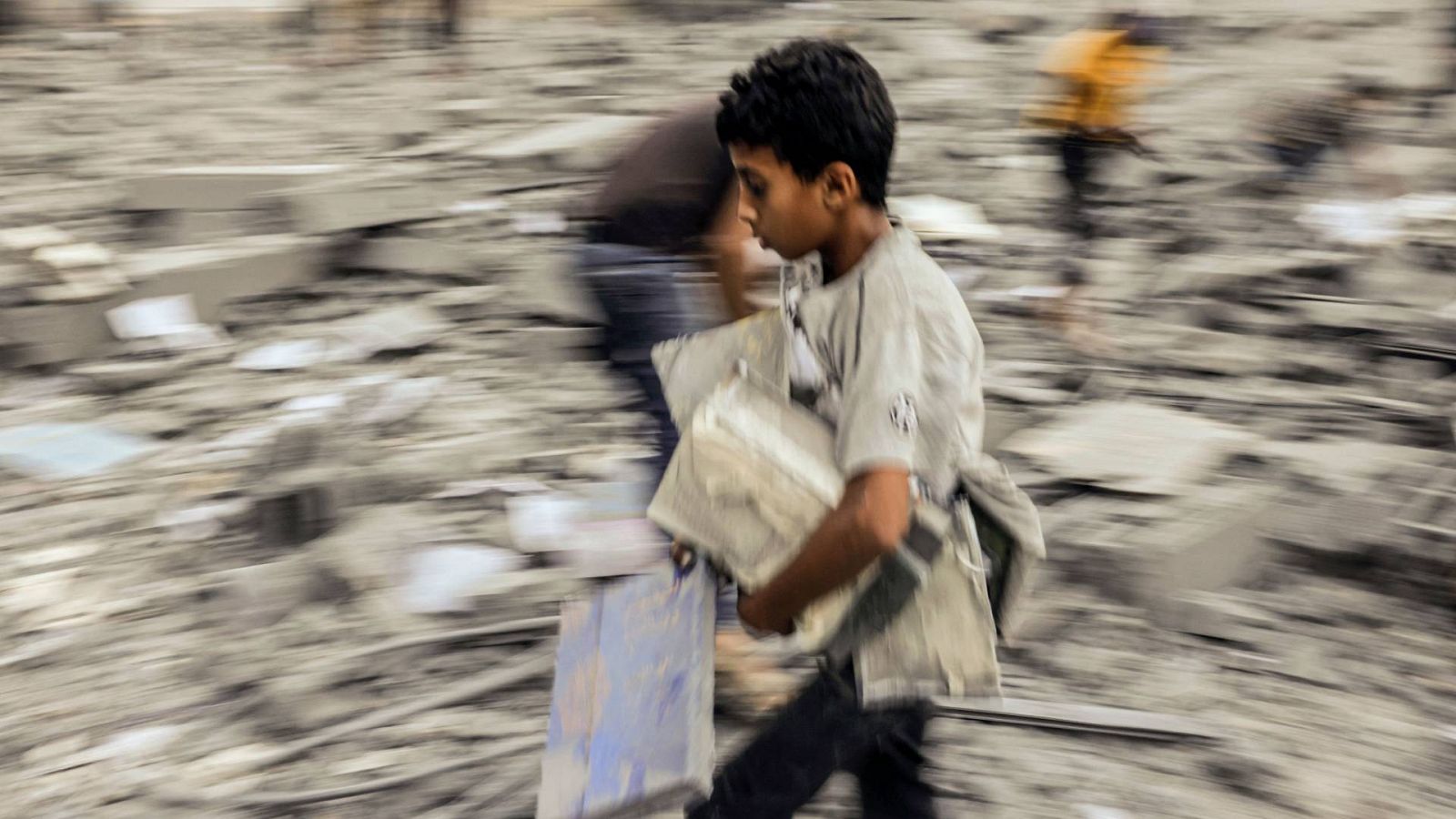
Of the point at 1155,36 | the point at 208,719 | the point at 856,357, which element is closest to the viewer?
the point at 856,357

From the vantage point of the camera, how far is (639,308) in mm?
2707

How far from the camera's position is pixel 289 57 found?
32.2 ft

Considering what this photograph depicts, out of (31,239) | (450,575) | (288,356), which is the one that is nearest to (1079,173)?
(450,575)

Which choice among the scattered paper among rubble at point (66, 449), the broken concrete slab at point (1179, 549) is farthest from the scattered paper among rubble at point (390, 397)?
the broken concrete slab at point (1179, 549)

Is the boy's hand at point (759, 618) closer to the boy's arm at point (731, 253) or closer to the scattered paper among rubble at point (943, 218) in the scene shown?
the boy's arm at point (731, 253)

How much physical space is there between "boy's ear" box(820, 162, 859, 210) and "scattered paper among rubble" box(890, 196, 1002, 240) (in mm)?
4321

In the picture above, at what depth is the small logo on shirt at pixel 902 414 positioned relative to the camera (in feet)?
4.70

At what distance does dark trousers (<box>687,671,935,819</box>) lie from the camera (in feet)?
5.49

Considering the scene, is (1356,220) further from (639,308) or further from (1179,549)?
(639,308)

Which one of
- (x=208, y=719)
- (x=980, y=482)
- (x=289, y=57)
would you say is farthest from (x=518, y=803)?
(x=289, y=57)

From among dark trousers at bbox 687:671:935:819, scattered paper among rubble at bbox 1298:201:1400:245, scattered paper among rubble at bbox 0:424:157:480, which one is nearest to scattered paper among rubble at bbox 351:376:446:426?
scattered paper among rubble at bbox 0:424:157:480

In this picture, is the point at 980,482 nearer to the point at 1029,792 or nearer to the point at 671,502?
the point at 671,502

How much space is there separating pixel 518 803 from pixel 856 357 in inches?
59.8

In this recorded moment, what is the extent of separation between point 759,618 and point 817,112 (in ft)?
2.04
